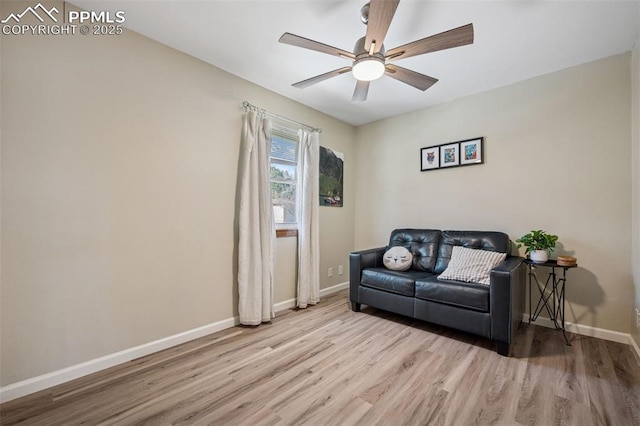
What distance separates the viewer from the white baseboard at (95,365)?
1.63 meters

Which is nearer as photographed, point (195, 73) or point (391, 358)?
point (391, 358)

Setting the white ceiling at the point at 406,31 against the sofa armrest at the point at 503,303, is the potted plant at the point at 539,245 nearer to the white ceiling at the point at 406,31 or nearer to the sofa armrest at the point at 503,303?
the sofa armrest at the point at 503,303

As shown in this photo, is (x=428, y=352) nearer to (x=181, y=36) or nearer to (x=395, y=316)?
(x=395, y=316)

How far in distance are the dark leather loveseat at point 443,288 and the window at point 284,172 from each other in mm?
1020

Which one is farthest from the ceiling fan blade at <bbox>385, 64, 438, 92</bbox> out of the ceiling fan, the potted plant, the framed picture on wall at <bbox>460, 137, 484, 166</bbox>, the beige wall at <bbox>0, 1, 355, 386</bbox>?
the potted plant

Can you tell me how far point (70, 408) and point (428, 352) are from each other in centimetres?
246

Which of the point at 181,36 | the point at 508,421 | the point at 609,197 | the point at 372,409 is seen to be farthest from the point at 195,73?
the point at 609,197

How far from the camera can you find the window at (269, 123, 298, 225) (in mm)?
3211

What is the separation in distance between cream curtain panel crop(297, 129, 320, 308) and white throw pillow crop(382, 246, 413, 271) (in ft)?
2.91

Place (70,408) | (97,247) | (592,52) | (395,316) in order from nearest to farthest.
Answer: (70,408)
(97,247)
(592,52)
(395,316)

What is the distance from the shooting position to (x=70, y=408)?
5.09 feet

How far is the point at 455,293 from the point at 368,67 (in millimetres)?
2037

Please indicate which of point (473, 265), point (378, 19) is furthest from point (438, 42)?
point (473, 265)

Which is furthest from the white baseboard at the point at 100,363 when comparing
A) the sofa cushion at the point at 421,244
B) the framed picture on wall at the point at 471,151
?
the framed picture on wall at the point at 471,151
